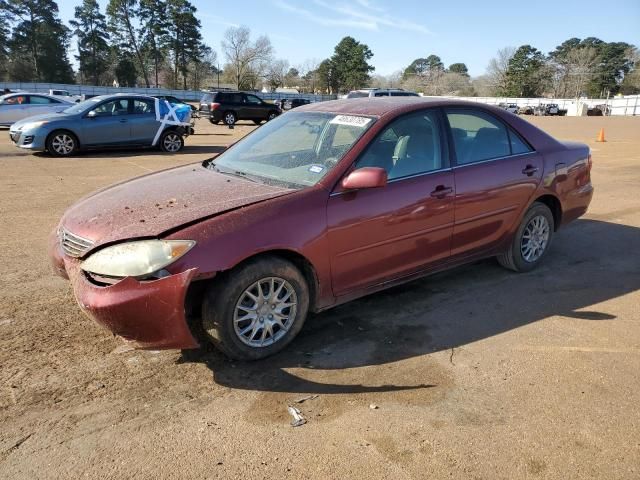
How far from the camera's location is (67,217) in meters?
3.65

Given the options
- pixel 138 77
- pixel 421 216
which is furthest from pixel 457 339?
pixel 138 77

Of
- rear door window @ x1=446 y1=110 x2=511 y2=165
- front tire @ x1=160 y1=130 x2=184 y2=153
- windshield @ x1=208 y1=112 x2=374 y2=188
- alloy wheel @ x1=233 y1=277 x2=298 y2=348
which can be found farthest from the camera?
front tire @ x1=160 y1=130 x2=184 y2=153

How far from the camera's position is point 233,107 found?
2616 cm

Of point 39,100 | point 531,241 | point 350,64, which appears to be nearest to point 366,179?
point 531,241

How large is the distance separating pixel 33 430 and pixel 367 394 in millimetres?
1800

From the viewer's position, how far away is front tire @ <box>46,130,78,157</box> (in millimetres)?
12398

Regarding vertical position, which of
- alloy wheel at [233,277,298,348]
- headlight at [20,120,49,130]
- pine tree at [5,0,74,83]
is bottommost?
alloy wheel at [233,277,298,348]

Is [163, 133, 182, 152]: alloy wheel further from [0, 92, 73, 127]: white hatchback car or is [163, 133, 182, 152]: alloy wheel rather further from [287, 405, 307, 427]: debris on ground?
[287, 405, 307, 427]: debris on ground

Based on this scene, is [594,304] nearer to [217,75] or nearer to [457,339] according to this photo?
[457,339]

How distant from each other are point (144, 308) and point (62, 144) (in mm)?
11389

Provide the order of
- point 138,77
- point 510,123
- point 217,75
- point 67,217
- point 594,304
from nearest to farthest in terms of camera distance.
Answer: point 67,217 < point 594,304 < point 510,123 < point 138,77 < point 217,75

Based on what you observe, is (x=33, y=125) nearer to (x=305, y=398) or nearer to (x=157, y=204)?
(x=157, y=204)

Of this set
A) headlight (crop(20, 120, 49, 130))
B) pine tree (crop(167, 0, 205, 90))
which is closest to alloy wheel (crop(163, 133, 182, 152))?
headlight (crop(20, 120, 49, 130))

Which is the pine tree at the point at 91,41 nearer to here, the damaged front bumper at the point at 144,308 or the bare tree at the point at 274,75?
the bare tree at the point at 274,75
